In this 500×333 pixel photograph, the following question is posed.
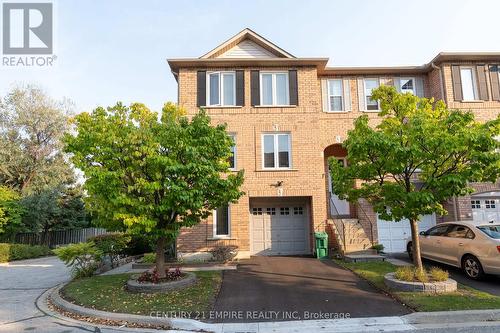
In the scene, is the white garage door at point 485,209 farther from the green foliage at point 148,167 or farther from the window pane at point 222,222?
the green foliage at point 148,167

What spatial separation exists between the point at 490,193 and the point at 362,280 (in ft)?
33.2

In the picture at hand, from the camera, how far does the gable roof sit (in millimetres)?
16328

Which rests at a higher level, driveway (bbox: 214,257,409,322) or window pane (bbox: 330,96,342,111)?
window pane (bbox: 330,96,342,111)

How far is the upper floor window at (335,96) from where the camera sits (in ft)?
56.6

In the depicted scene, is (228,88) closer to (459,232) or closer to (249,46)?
(249,46)

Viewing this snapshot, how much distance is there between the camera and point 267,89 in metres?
16.4

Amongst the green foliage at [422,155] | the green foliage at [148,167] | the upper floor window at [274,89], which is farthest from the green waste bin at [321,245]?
the upper floor window at [274,89]

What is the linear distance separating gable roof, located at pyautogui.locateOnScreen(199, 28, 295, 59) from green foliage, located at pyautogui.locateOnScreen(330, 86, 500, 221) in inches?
307

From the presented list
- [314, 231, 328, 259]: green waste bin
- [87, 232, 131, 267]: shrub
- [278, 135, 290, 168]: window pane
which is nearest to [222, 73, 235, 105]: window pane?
[278, 135, 290, 168]: window pane

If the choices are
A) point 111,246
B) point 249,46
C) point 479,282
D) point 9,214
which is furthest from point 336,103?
point 9,214

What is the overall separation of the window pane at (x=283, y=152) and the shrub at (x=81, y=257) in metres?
8.26

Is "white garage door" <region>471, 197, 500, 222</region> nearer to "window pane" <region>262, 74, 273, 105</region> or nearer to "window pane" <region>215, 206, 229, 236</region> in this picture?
"window pane" <region>262, 74, 273, 105</region>

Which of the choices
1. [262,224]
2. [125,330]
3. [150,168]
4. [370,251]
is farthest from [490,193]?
[125,330]

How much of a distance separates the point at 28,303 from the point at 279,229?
10.1 m
